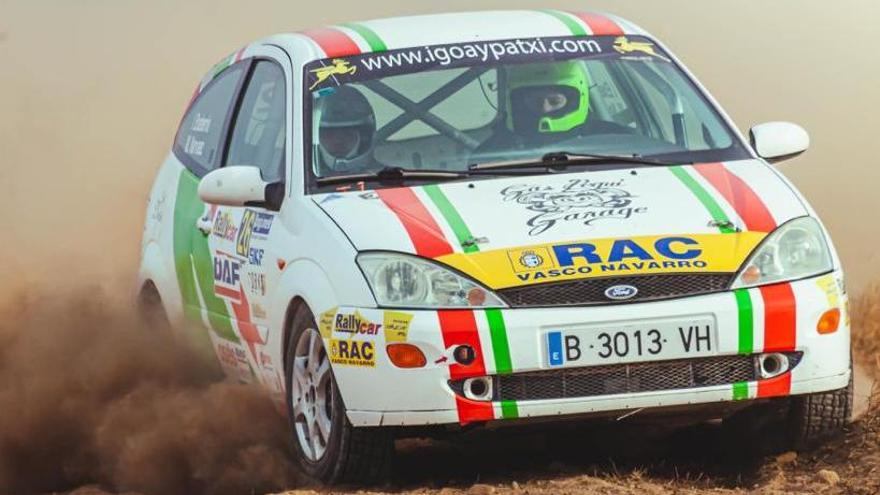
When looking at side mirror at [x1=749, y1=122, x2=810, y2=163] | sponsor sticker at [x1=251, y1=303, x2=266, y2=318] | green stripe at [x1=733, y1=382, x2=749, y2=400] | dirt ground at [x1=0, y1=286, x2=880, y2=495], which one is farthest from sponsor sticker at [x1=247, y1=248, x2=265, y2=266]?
green stripe at [x1=733, y1=382, x2=749, y2=400]

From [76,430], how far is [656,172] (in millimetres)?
2781

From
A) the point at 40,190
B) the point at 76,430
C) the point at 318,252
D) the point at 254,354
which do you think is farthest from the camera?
the point at 40,190

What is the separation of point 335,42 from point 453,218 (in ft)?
5.21

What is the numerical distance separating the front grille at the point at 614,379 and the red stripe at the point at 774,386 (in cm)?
12

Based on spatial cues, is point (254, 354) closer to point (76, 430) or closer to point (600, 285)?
point (76, 430)

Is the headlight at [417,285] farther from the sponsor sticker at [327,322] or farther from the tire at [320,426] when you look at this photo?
the tire at [320,426]

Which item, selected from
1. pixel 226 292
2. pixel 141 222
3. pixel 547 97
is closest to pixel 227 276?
pixel 226 292

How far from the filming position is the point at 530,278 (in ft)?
24.9

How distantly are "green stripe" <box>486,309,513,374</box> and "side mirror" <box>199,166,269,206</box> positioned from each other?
1504 millimetres

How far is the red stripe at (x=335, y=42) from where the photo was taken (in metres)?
9.22

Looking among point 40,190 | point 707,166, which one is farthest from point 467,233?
point 40,190

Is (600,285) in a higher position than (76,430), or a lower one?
higher

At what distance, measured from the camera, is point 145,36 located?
22875 mm

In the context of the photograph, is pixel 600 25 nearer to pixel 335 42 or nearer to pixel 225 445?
pixel 335 42
